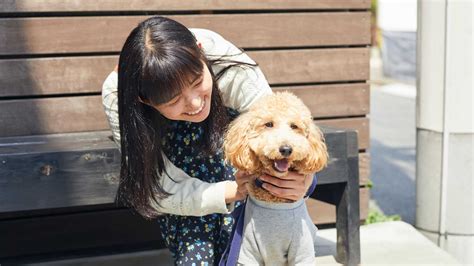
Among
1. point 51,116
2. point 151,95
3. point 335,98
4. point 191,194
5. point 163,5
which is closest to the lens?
point 151,95

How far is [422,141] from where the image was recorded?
11.6 feet

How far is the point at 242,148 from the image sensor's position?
2.09m

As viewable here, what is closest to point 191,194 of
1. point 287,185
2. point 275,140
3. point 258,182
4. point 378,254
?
point 258,182

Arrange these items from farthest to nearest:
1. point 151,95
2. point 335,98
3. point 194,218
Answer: point 335,98, point 194,218, point 151,95

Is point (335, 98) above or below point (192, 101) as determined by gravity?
below

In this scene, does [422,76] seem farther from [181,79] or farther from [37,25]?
[37,25]

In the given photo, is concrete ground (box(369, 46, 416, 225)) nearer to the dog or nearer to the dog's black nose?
the dog

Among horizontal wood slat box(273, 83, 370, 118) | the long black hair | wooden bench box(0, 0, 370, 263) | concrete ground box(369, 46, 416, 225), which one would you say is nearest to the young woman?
the long black hair

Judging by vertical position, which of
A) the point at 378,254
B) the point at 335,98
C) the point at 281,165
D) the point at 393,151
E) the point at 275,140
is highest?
the point at 275,140

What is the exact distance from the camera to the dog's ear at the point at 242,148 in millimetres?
2084

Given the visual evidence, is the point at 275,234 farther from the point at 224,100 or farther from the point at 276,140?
the point at 224,100

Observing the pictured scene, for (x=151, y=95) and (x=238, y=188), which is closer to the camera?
(x=151, y=95)

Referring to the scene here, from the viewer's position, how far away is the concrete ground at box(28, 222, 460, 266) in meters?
3.25

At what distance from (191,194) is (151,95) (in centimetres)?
45
